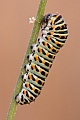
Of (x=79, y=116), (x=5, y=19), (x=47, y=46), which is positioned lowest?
(x=79, y=116)

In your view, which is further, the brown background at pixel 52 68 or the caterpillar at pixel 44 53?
the brown background at pixel 52 68

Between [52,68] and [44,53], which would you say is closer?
[44,53]

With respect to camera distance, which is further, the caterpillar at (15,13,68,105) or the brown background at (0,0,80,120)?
the brown background at (0,0,80,120)

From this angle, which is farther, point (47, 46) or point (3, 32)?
point (3, 32)

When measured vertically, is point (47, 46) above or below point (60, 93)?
above

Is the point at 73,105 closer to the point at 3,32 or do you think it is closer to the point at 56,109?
the point at 56,109

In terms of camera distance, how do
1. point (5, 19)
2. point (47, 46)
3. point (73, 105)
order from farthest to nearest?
point (73, 105), point (5, 19), point (47, 46)

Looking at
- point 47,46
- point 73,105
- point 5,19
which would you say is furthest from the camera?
point 73,105

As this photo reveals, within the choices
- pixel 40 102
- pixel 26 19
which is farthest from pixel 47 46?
pixel 40 102
